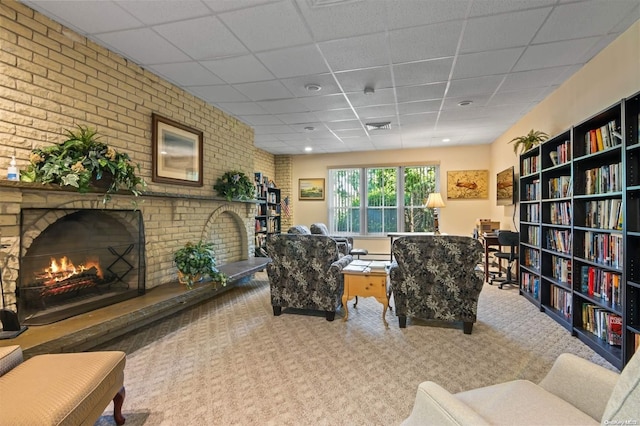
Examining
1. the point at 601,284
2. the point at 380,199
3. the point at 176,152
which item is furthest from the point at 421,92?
the point at 380,199

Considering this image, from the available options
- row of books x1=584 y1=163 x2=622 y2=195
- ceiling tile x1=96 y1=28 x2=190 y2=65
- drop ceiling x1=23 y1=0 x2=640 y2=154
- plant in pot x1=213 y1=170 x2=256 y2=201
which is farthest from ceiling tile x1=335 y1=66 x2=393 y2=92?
row of books x1=584 y1=163 x2=622 y2=195

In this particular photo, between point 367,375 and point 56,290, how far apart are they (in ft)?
8.73

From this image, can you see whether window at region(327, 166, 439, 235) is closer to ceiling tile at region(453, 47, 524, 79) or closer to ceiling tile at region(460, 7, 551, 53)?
ceiling tile at region(453, 47, 524, 79)

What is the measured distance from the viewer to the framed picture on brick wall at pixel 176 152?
11.7 ft

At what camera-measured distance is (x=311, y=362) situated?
249 centimetres

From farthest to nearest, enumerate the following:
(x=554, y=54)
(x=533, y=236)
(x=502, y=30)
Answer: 1. (x=533, y=236)
2. (x=554, y=54)
3. (x=502, y=30)

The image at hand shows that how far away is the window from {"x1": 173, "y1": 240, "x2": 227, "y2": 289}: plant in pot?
15.1 ft

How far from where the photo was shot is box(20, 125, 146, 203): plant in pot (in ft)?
7.51

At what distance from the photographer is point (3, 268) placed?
85.4 inches

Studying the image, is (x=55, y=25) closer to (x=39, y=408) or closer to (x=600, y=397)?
(x=39, y=408)

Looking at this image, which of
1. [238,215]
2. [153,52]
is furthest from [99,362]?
[238,215]

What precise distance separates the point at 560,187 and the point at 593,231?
30.5 inches

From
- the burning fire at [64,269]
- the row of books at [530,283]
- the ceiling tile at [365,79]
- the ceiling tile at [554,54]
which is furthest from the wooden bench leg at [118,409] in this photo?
the row of books at [530,283]

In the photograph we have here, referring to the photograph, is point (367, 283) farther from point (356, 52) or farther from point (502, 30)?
point (502, 30)
